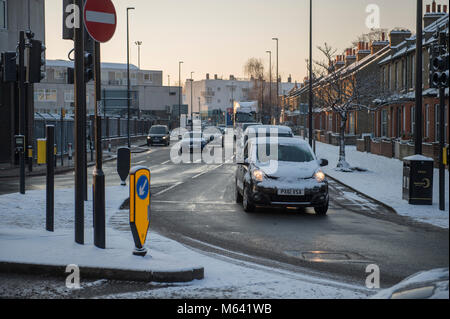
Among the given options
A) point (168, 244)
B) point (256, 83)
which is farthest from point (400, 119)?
point (256, 83)

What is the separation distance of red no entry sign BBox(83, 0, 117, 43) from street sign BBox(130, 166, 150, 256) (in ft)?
6.38

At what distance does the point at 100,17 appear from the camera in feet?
25.1

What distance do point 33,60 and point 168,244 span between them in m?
9.25

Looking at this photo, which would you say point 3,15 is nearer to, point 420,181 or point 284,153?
point 284,153

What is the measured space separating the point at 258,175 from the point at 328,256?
4.51m

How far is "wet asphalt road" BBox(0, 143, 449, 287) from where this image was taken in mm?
7723

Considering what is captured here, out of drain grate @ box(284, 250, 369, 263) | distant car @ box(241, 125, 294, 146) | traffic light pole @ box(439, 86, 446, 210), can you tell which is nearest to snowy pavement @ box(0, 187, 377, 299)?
drain grate @ box(284, 250, 369, 263)

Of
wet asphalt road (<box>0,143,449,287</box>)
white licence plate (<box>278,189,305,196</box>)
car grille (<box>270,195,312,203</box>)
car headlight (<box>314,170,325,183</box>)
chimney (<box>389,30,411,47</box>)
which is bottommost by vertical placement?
wet asphalt road (<box>0,143,449,287</box>)

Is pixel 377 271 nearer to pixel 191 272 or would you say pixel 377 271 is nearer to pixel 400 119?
pixel 191 272

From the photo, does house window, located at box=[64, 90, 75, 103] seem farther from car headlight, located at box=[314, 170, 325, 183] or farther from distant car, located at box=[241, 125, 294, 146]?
car headlight, located at box=[314, 170, 325, 183]

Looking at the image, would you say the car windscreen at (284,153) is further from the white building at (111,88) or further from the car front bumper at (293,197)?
the white building at (111,88)

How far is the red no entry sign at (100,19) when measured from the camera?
7.53 metres

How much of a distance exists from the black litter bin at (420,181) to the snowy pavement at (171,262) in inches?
279

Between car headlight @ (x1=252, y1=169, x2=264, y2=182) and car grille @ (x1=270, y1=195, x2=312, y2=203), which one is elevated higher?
car headlight @ (x1=252, y1=169, x2=264, y2=182)
